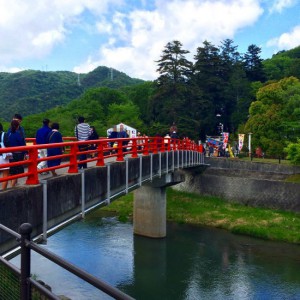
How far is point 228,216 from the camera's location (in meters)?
28.6

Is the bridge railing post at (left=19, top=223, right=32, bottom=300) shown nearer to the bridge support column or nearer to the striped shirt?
the striped shirt

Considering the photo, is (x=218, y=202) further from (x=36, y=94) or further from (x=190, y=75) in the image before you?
(x=36, y=94)

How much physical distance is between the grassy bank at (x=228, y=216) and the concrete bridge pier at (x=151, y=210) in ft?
13.9

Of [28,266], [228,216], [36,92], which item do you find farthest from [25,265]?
[36,92]

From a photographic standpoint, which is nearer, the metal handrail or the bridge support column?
the metal handrail

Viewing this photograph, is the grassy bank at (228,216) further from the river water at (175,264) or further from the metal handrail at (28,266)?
the metal handrail at (28,266)

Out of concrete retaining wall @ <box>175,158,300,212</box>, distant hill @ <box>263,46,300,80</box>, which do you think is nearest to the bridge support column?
concrete retaining wall @ <box>175,158,300,212</box>

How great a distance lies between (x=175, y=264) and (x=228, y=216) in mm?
9379

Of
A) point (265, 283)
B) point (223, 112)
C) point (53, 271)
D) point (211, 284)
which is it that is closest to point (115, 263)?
point (53, 271)

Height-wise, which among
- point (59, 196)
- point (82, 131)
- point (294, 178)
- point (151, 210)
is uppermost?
point (82, 131)

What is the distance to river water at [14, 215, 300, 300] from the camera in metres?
16.5

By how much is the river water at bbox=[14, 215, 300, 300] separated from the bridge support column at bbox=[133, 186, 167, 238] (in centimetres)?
62

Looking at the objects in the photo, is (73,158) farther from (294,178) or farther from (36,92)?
(36,92)

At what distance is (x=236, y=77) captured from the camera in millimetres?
62250
